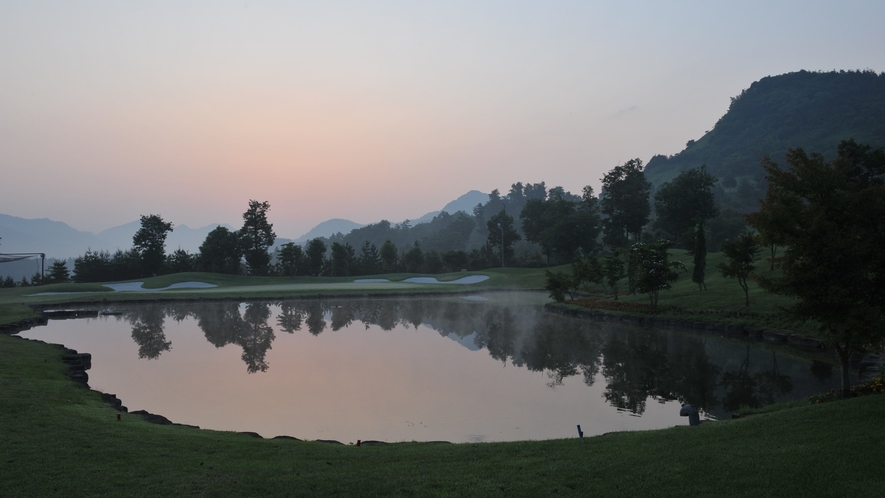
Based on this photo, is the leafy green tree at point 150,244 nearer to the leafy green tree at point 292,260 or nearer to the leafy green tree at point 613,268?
the leafy green tree at point 292,260

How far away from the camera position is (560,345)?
19250mm

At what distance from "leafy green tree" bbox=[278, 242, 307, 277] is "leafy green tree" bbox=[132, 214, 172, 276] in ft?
39.3

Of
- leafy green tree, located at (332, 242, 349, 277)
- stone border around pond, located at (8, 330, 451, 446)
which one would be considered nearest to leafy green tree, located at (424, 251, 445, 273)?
leafy green tree, located at (332, 242, 349, 277)

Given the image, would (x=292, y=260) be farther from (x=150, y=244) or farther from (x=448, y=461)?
(x=448, y=461)

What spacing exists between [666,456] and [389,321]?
21.0 meters

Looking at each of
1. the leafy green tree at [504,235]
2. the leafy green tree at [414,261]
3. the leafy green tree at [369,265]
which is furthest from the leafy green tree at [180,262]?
the leafy green tree at [504,235]

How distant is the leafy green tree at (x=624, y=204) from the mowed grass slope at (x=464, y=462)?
56.7 metres

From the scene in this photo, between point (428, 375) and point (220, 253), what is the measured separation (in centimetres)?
4937

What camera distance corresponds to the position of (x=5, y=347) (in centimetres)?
1515

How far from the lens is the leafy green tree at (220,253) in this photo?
Answer: 57725 mm

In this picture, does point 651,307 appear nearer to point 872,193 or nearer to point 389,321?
point 389,321

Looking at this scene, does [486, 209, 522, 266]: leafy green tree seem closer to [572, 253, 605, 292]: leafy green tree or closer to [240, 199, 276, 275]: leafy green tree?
[240, 199, 276, 275]: leafy green tree

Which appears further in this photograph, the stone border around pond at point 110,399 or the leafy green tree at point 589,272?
the leafy green tree at point 589,272

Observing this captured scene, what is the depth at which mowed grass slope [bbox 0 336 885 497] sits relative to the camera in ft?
17.3
